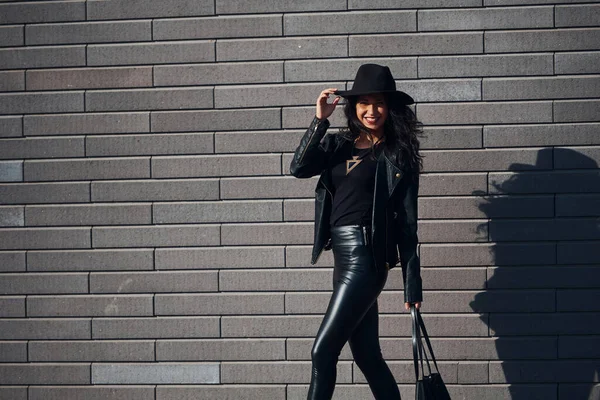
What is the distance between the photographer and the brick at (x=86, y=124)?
5.20m

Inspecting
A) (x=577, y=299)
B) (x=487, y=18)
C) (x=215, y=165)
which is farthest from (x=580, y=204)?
(x=215, y=165)

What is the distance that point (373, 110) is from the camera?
4.27 meters

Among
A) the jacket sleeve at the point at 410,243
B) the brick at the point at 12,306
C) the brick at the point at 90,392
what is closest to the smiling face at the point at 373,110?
the jacket sleeve at the point at 410,243

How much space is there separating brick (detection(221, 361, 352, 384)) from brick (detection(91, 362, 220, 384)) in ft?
0.29

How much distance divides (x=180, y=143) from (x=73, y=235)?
0.90 m

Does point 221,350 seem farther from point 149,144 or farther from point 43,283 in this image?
point 149,144

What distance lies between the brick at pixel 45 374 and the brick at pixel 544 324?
8.45ft

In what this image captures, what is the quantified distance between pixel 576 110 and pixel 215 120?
2.19 m

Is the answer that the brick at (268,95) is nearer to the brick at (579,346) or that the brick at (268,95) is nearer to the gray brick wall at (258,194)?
the gray brick wall at (258,194)

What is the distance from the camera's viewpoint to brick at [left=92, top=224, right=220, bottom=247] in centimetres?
516

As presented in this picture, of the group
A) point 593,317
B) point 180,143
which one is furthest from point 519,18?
point 180,143

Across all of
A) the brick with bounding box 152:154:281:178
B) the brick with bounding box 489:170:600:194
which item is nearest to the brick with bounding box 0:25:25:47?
the brick with bounding box 152:154:281:178

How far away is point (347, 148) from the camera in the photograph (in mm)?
4371

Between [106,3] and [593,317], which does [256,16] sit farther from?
[593,317]
